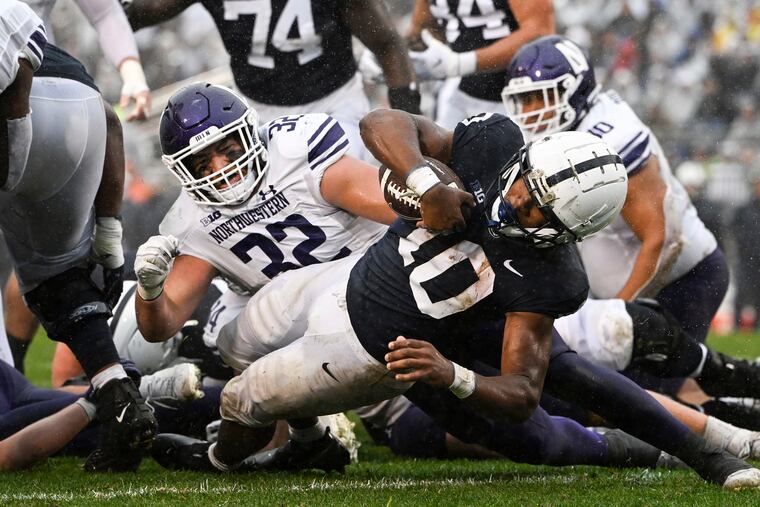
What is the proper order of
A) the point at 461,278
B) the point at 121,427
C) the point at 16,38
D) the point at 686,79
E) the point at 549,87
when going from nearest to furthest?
the point at 461,278, the point at 16,38, the point at 121,427, the point at 549,87, the point at 686,79

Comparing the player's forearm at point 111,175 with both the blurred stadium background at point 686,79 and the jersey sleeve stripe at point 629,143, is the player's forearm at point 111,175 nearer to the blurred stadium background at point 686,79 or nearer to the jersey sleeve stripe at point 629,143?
the jersey sleeve stripe at point 629,143

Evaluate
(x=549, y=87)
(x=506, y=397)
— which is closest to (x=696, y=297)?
(x=549, y=87)

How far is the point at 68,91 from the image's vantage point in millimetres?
3498

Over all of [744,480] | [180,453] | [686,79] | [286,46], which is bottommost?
[686,79]

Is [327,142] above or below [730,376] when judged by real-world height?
above

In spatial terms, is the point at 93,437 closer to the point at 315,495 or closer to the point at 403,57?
the point at 315,495

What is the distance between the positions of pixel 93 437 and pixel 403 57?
2.09m

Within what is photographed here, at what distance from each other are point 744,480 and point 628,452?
1.92ft

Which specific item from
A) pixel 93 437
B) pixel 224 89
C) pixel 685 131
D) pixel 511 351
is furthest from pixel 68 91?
pixel 685 131

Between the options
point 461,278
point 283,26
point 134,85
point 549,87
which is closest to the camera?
point 461,278

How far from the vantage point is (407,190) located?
300 centimetres

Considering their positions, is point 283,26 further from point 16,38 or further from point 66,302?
point 16,38

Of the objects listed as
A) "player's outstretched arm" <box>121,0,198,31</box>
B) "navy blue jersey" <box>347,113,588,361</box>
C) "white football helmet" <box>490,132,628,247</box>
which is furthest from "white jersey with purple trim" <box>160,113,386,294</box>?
"player's outstretched arm" <box>121,0,198,31</box>

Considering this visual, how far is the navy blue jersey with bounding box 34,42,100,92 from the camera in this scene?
3498 millimetres
